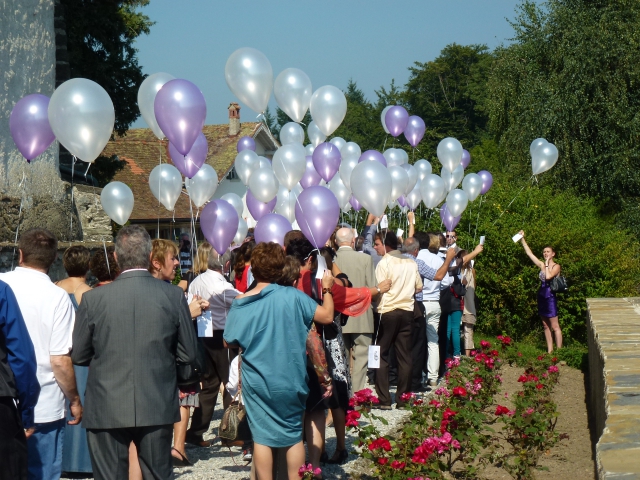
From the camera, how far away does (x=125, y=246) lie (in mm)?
4191

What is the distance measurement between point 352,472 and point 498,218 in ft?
27.2

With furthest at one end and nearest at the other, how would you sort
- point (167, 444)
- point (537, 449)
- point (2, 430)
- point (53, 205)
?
point (53, 205) < point (537, 449) < point (167, 444) < point (2, 430)

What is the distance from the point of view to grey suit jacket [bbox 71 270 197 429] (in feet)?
13.2

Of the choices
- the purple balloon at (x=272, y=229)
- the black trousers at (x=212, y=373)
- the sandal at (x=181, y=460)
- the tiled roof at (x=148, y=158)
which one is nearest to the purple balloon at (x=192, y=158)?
the purple balloon at (x=272, y=229)

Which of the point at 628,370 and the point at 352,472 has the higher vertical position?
the point at 628,370

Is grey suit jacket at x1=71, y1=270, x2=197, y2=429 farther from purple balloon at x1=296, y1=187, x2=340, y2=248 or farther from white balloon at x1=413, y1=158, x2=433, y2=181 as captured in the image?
white balloon at x1=413, y1=158, x2=433, y2=181

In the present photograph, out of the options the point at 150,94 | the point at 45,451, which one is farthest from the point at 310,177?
the point at 45,451

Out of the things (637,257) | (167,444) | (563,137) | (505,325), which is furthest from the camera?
(563,137)

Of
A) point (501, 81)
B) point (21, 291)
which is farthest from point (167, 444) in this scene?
point (501, 81)

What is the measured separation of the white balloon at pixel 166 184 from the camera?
8.87 metres

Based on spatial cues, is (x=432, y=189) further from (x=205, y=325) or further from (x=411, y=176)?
(x=205, y=325)

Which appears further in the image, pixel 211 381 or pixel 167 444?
pixel 211 381

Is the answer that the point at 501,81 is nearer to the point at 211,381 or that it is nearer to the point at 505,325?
the point at 505,325

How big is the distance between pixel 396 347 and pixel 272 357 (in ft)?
12.9
